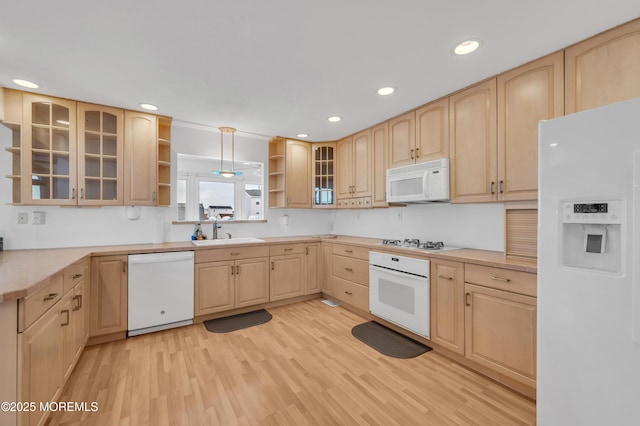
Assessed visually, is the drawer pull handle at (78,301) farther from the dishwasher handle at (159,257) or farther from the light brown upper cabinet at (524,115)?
the light brown upper cabinet at (524,115)

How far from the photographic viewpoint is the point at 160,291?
2723mm

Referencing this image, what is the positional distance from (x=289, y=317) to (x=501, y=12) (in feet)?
10.7

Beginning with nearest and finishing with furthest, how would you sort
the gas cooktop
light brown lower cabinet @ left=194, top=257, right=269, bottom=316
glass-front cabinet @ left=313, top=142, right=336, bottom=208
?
1. the gas cooktop
2. light brown lower cabinet @ left=194, top=257, right=269, bottom=316
3. glass-front cabinet @ left=313, top=142, right=336, bottom=208

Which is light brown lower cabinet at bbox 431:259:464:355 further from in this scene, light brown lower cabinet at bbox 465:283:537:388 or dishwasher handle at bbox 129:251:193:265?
dishwasher handle at bbox 129:251:193:265

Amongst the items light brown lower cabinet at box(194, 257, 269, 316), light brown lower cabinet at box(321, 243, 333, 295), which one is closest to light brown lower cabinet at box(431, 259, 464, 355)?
light brown lower cabinet at box(321, 243, 333, 295)

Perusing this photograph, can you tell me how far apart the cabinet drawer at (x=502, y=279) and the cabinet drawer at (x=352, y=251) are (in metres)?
1.19

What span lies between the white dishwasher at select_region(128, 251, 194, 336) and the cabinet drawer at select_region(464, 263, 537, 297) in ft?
9.13

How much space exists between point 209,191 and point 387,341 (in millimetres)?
4035

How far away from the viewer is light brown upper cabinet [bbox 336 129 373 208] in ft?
11.3

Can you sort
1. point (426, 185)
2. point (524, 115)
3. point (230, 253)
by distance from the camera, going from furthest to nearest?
point (230, 253), point (426, 185), point (524, 115)

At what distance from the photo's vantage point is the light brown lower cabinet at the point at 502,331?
172 centimetres

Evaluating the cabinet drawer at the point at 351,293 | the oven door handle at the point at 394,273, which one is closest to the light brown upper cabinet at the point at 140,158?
the cabinet drawer at the point at 351,293

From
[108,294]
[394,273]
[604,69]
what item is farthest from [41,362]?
[604,69]

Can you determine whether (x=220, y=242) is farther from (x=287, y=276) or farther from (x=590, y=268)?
(x=590, y=268)
